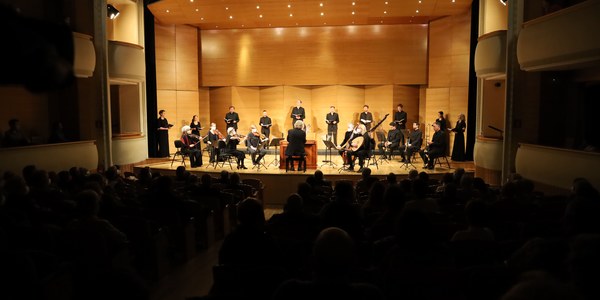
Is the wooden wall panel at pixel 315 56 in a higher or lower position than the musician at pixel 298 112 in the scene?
higher

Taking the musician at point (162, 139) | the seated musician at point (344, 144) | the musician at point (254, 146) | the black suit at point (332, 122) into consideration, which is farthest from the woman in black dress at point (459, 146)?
the musician at point (162, 139)

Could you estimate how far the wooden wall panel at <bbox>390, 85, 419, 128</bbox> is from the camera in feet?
57.9

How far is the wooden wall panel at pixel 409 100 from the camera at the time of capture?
1766 centimetres

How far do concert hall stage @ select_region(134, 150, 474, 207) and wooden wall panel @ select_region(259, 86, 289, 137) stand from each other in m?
2.72

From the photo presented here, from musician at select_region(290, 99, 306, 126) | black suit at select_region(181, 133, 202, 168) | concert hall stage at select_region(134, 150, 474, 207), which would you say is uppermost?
musician at select_region(290, 99, 306, 126)

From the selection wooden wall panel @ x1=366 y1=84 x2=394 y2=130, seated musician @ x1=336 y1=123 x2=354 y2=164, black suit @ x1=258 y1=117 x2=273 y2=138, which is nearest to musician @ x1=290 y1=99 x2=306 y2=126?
black suit @ x1=258 y1=117 x2=273 y2=138

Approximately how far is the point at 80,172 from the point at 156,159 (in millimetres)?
7815

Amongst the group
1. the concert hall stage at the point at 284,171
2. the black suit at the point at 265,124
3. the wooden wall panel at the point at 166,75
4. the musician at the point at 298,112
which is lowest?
the concert hall stage at the point at 284,171

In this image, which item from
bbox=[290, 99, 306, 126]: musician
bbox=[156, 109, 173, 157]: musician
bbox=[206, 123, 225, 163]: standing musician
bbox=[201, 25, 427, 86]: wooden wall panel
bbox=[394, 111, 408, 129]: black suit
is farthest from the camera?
bbox=[201, 25, 427, 86]: wooden wall panel

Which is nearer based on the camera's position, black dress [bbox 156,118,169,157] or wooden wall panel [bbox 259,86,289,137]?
black dress [bbox 156,118,169,157]

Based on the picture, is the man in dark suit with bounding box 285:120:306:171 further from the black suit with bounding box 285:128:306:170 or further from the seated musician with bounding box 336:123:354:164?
the seated musician with bounding box 336:123:354:164

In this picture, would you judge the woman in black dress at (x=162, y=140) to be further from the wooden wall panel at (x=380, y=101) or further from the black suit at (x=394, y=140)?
the wooden wall panel at (x=380, y=101)

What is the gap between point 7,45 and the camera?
2232 millimetres

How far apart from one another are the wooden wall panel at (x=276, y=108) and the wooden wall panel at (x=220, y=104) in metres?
1.42
